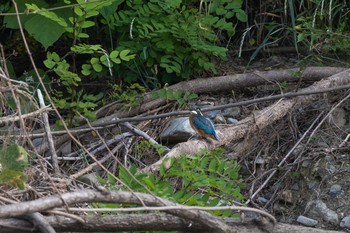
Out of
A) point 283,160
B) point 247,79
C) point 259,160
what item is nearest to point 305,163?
point 283,160

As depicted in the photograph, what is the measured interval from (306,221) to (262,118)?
84cm

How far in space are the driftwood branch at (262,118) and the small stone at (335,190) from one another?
2.09ft

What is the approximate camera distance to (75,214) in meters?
2.90

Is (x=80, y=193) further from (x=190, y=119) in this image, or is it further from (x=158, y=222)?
(x=190, y=119)

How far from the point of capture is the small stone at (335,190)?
16.5 ft

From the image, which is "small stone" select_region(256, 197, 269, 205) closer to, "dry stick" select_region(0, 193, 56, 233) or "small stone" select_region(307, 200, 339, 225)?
"small stone" select_region(307, 200, 339, 225)

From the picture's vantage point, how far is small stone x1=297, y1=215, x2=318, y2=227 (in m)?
4.84

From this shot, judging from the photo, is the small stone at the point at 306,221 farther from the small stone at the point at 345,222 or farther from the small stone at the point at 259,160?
the small stone at the point at 259,160

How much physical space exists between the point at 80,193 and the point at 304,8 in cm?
424

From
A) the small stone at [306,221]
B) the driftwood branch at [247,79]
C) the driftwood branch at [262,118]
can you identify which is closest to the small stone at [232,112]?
the driftwood branch at [247,79]

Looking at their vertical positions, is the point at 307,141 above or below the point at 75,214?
below

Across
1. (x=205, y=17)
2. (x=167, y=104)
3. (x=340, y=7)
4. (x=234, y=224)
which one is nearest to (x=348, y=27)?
(x=340, y=7)

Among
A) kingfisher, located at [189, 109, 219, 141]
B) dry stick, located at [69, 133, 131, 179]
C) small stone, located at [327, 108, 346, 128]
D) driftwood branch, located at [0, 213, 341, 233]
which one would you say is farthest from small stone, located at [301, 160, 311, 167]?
driftwood branch, located at [0, 213, 341, 233]

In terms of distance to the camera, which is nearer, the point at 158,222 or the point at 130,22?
the point at 158,222
